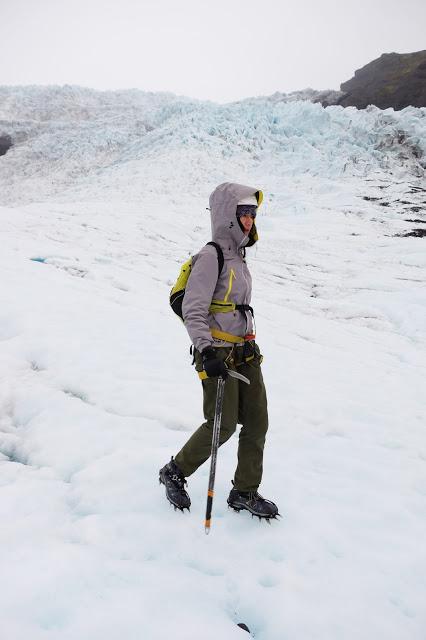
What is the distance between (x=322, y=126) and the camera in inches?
1204

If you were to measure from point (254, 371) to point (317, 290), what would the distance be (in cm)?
1023

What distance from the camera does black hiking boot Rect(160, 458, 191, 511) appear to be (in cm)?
314

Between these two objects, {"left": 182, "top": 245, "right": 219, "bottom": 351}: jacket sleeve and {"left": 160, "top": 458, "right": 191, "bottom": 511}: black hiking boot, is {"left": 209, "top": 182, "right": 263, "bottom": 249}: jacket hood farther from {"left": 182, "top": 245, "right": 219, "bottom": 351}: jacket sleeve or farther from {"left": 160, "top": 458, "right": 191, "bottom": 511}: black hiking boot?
{"left": 160, "top": 458, "right": 191, "bottom": 511}: black hiking boot

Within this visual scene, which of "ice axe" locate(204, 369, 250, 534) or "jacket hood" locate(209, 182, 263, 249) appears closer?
"ice axe" locate(204, 369, 250, 534)

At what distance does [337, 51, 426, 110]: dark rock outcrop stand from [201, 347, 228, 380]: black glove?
51.1 m

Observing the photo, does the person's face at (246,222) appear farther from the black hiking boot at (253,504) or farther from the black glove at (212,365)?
the black hiking boot at (253,504)

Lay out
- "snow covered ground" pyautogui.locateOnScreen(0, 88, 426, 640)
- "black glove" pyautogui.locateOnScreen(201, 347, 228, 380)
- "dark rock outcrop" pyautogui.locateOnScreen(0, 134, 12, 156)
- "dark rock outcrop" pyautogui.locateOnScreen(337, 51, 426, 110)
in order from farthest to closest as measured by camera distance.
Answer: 1. "dark rock outcrop" pyautogui.locateOnScreen(337, 51, 426, 110)
2. "dark rock outcrop" pyautogui.locateOnScreen(0, 134, 12, 156)
3. "black glove" pyautogui.locateOnScreen(201, 347, 228, 380)
4. "snow covered ground" pyautogui.locateOnScreen(0, 88, 426, 640)

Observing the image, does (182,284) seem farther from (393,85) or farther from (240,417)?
(393,85)

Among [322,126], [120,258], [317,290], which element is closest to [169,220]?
[120,258]

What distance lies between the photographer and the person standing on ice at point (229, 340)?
2875mm

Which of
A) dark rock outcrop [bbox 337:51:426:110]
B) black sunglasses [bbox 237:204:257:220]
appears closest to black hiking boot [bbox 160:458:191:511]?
black sunglasses [bbox 237:204:257:220]

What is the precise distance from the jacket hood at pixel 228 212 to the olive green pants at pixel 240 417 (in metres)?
0.79

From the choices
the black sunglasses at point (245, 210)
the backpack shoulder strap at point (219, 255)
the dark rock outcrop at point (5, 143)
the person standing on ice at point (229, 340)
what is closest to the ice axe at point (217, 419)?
the person standing on ice at point (229, 340)

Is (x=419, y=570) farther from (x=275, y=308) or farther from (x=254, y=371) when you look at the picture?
(x=275, y=308)
